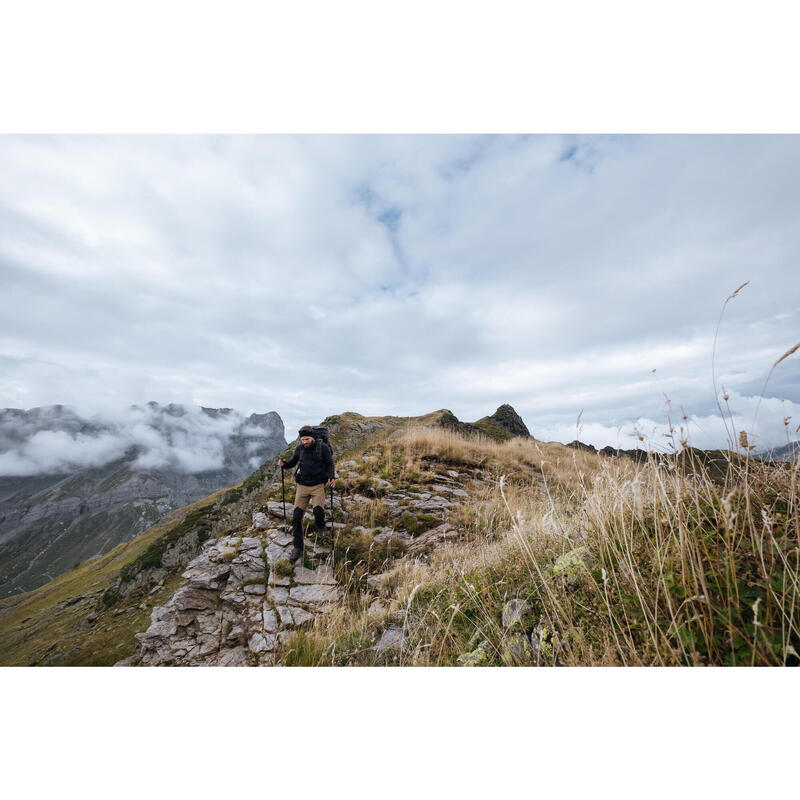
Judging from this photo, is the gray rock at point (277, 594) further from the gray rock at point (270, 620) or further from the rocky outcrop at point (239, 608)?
the gray rock at point (270, 620)

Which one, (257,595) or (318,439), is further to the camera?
(318,439)

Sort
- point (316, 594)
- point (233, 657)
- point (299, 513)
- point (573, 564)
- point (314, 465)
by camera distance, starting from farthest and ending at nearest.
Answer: point (314, 465)
point (299, 513)
point (316, 594)
point (233, 657)
point (573, 564)

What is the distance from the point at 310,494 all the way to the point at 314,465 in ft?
2.03

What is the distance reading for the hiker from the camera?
23.5ft

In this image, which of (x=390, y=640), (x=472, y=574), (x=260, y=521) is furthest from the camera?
(x=260, y=521)

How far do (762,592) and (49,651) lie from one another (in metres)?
12.0

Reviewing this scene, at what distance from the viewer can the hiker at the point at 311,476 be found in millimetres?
7152

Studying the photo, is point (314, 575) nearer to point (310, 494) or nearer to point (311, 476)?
Answer: point (310, 494)

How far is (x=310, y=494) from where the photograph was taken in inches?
288

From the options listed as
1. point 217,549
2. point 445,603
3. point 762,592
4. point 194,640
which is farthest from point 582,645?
point 217,549

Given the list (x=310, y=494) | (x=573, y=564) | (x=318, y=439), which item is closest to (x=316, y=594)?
(x=310, y=494)

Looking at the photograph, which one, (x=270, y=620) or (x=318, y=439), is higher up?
(x=318, y=439)

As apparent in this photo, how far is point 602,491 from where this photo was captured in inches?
143

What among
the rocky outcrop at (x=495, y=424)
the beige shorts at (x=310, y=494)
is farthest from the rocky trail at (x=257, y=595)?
the rocky outcrop at (x=495, y=424)
